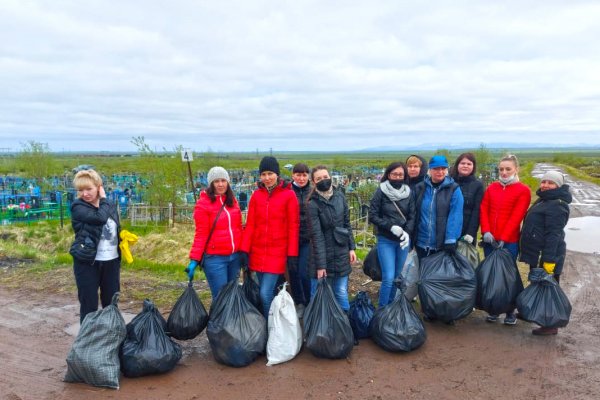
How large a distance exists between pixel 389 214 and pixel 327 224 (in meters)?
0.66

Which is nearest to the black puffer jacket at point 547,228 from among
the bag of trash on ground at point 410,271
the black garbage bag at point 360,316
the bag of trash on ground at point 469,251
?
the bag of trash on ground at point 469,251

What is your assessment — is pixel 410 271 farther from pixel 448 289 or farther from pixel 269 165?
pixel 269 165

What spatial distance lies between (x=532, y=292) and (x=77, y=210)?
3.76 meters

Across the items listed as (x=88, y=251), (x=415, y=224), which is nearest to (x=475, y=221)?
(x=415, y=224)

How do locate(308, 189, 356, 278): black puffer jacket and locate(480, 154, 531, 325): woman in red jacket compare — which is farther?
locate(480, 154, 531, 325): woman in red jacket

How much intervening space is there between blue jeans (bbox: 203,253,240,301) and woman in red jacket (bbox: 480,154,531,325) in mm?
2356

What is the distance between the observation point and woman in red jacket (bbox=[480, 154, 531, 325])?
13.1 ft

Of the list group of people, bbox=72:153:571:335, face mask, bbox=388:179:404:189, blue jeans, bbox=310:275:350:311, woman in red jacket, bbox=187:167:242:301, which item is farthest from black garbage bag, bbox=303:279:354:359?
face mask, bbox=388:179:404:189

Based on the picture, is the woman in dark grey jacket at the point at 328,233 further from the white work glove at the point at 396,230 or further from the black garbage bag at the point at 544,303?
the black garbage bag at the point at 544,303

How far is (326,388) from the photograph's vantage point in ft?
10.1

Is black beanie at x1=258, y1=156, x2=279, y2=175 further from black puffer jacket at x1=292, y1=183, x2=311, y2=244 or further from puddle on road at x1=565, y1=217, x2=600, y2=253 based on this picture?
puddle on road at x1=565, y1=217, x2=600, y2=253

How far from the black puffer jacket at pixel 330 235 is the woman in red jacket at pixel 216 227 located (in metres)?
0.64

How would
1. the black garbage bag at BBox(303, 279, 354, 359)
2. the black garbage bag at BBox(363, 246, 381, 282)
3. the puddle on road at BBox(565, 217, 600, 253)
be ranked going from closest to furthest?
the black garbage bag at BBox(303, 279, 354, 359) → the black garbage bag at BBox(363, 246, 381, 282) → the puddle on road at BBox(565, 217, 600, 253)

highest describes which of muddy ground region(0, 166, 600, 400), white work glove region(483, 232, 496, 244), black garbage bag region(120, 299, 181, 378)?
white work glove region(483, 232, 496, 244)
